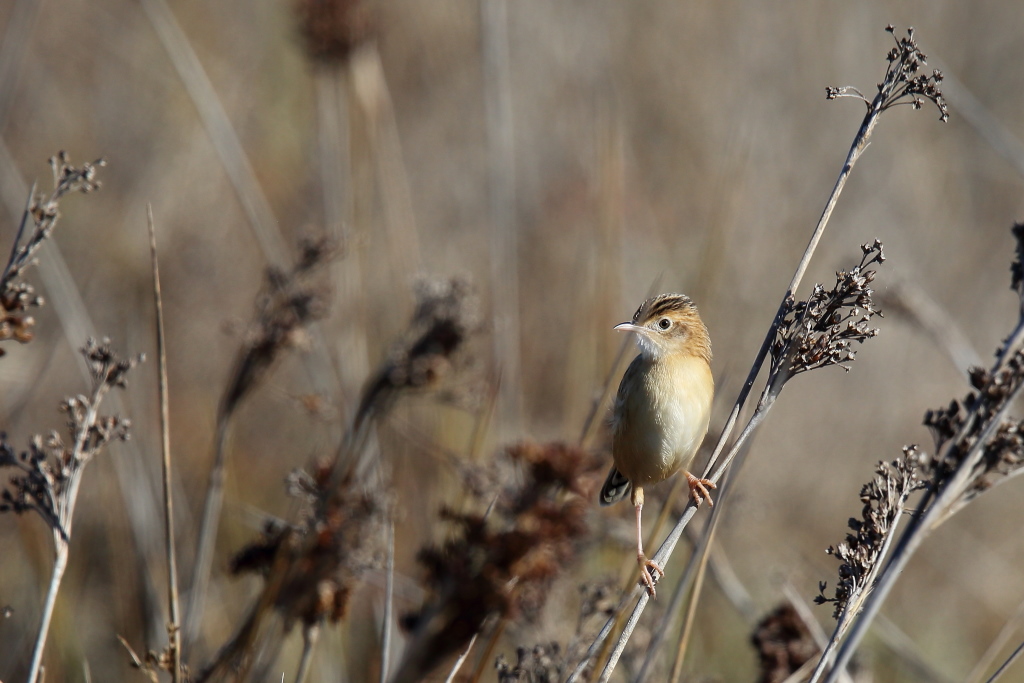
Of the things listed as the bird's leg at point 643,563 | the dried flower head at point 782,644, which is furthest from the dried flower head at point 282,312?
the dried flower head at point 782,644

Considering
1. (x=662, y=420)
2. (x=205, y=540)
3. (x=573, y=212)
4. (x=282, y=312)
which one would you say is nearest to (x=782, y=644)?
(x=662, y=420)

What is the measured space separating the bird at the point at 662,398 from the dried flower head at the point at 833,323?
1.03 meters

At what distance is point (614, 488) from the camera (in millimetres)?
3764

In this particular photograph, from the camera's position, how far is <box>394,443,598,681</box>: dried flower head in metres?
3.04

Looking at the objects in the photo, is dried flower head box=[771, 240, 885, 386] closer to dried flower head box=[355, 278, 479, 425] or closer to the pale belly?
the pale belly

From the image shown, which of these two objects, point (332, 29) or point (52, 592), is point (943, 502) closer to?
point (52, 592)

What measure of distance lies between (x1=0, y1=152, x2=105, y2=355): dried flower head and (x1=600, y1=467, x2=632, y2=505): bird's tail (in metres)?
2.32

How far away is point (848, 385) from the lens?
9.08 m

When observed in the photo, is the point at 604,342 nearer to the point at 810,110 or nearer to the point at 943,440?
the point at 943,440

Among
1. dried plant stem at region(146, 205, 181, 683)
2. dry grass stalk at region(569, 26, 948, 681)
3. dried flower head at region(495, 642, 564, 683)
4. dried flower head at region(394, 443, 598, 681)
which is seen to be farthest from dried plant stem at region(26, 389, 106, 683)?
dry grass stalk at region(569, 26, 948, 681)

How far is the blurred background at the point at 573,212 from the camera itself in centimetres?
680

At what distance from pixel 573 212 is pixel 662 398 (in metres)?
6.30

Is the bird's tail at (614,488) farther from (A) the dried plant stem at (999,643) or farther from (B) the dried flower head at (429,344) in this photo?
(A) the dried plant stem at (999,643)

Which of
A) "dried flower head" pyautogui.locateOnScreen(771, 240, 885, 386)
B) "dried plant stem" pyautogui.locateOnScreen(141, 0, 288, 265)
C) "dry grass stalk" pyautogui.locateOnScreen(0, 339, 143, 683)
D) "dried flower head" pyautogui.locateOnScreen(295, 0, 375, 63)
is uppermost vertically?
"dried flower head" pyautogui.locateOnScreen(295, 0, 375, 63)
